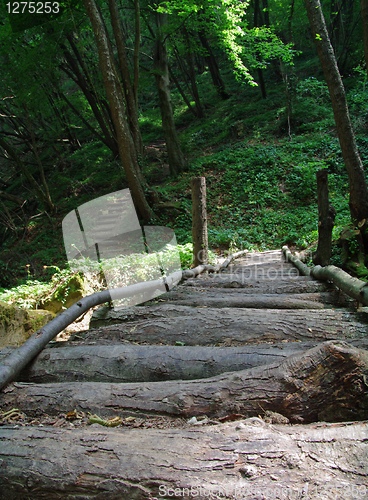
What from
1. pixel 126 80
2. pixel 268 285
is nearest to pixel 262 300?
pixel 268 285

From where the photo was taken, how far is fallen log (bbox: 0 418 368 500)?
0.87 m

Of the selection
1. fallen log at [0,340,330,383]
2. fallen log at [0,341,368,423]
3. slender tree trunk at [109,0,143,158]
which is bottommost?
fallen log at [0,340,330,383]

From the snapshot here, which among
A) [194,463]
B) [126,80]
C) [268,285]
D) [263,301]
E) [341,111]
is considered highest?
[126,80]

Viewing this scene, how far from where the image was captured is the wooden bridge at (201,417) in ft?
3.00

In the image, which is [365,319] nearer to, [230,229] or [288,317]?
[288,317]

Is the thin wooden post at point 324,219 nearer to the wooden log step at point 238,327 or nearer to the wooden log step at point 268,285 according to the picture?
the wooden log step at point 268,285

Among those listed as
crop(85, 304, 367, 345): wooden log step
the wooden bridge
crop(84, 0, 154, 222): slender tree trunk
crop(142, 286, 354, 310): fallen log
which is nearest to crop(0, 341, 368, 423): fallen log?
the wooden bridge

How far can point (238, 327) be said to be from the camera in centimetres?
208

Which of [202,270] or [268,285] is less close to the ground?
[268,285]

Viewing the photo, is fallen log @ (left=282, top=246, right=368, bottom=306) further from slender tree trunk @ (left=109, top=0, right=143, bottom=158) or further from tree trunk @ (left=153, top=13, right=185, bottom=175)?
tree trunk @ (left=153, top=13, right=185, bottom=175)

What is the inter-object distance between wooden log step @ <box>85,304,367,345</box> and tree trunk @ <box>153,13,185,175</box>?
10.6 meters

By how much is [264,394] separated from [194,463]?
450 mm

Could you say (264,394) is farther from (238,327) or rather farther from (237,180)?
(237,180)

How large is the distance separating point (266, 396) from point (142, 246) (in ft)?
25.6
